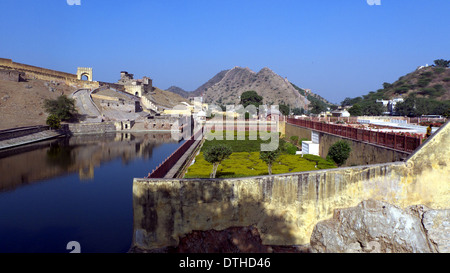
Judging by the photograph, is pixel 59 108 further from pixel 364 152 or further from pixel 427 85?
pixel 427 85

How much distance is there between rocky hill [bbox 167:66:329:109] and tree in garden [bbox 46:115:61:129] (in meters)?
62.2

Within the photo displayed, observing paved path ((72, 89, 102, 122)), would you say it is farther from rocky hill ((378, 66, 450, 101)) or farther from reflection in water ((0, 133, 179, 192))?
rocky hill ((378, 66, 450, 101))

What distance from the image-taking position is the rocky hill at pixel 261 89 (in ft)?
318

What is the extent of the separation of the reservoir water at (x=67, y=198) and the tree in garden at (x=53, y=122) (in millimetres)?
9660

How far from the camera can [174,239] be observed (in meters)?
7.99

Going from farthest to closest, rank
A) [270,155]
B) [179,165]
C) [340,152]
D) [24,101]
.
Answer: [24,101] → [179,165] → [340,152] → [270,155]

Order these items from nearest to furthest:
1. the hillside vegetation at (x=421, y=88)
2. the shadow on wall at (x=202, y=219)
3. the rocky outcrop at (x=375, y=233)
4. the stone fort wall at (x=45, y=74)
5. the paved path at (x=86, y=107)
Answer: the shadow on wall at (x=202, y=219) < the rocky outcrop at (x=375, y=233) < the paved path at (x=86, y=107) < the stone fort wall at (x=45, y=74) < the hillside vegetation at (x=421, y=88)

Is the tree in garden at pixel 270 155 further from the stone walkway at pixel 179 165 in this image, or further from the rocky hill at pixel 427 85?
the rocky hill at pixel 427 85

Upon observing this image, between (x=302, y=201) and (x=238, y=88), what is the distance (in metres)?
117

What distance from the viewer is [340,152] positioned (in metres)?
14.5

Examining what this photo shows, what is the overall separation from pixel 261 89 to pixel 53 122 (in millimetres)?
81216

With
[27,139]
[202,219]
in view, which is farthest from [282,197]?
[27,139]

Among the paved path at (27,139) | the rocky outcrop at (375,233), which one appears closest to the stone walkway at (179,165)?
the rocky outcrop at (375,233)

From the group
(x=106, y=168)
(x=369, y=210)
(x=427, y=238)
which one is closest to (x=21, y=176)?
(x=106, y=168)
